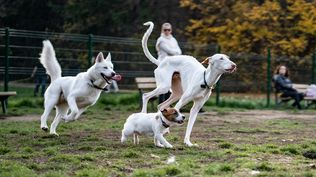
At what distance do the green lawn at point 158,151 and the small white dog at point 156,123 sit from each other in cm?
18

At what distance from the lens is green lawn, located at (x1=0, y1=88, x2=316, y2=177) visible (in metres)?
7.27

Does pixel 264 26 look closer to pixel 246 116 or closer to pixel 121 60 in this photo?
pixel 121 60

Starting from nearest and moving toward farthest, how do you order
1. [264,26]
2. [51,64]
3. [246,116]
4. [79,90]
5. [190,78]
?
[79,90], [190,78], [51,64], [246,116], [264,26]

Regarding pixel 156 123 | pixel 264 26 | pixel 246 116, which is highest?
pixel 264 26

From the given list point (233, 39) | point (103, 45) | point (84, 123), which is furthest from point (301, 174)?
point (233, 39)

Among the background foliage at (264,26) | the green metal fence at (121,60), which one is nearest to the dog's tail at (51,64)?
the green metal fence at (121,60)

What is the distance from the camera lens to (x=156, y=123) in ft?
29.8

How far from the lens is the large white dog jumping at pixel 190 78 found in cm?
979

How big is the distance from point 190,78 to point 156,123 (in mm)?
1693

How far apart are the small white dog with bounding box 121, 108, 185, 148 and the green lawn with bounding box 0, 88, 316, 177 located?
7.0 inches

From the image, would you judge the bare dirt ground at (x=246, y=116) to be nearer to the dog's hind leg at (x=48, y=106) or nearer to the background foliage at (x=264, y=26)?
the dog's hind leg at (x=48, y=106)

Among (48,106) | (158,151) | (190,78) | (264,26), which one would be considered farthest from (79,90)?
(264,26)

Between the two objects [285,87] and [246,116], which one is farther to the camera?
[285,87]

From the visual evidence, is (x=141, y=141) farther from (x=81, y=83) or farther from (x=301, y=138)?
(x=301, y=138)
